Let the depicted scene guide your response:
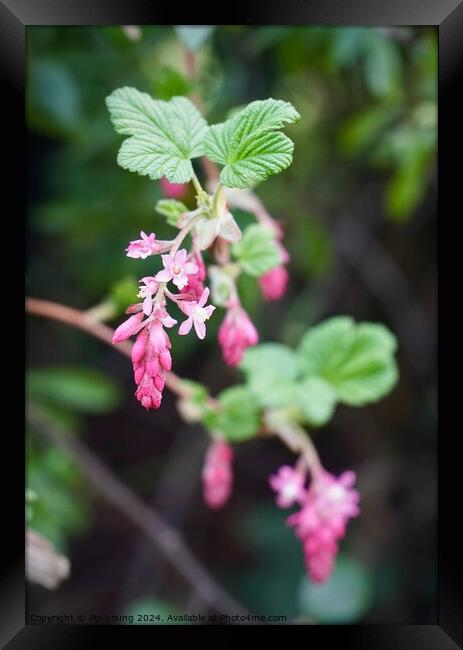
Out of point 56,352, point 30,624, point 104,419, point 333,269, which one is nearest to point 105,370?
point 56,352

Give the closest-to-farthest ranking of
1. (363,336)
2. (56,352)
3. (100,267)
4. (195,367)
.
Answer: (363,336) → (100,267) → (56,352) → (195,367)

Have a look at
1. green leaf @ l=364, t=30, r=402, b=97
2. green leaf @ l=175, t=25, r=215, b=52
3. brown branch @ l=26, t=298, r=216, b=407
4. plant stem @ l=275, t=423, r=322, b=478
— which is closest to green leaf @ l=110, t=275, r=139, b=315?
brown branch @ l=26, t=298, r=216, b=407

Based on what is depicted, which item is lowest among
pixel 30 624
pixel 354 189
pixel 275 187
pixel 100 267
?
pixel 30 624

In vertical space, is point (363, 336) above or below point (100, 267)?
below

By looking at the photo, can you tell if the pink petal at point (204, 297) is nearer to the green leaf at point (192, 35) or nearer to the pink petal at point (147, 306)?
the pink petal at point (147, 306)

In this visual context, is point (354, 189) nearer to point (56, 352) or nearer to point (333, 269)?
point (333, 269)

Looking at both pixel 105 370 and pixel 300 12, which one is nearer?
pixel 300 12

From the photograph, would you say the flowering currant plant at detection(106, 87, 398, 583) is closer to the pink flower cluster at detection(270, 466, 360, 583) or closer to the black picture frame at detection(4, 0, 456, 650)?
the pink flower cluster at detection(270, 466, 360, 583)
